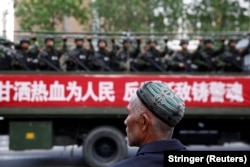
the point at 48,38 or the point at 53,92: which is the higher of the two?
the point at 48,38

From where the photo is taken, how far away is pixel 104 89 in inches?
379

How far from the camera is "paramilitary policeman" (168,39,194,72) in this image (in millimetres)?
10328

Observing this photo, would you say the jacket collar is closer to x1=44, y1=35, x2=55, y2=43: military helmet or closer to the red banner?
the red banner

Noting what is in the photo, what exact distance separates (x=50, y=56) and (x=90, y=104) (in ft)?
4.55

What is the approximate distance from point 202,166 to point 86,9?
18304 millimetres

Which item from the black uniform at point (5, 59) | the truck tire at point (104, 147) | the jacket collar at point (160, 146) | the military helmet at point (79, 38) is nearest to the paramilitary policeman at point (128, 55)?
the military helmet at point (79, 38)

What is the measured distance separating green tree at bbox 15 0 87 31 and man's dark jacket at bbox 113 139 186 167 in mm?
16551

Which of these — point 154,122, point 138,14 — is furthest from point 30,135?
point 138,14

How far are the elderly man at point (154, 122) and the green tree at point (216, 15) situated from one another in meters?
18.3

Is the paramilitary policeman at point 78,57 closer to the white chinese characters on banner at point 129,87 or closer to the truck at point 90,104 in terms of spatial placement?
the truck at point 90,104

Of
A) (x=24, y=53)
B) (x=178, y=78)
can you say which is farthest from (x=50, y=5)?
(x=178, y=78)

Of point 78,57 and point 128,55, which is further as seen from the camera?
point 128,55

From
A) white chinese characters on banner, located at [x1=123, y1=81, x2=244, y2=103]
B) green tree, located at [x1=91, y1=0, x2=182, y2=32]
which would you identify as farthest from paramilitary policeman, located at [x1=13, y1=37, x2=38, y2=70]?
green tree, located at [x1=91, y1=0, x2=182, y2=32]

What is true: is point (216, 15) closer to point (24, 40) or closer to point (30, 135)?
point (24, 40)
